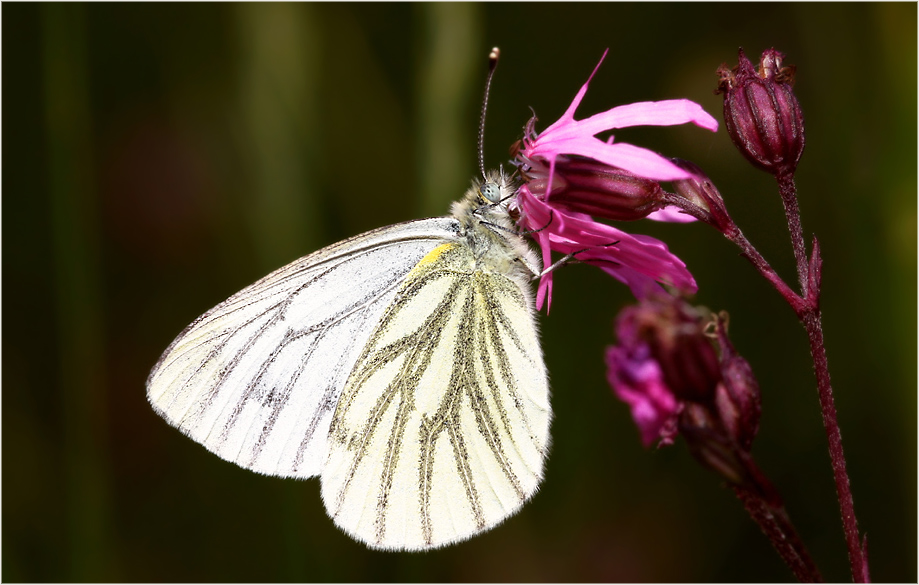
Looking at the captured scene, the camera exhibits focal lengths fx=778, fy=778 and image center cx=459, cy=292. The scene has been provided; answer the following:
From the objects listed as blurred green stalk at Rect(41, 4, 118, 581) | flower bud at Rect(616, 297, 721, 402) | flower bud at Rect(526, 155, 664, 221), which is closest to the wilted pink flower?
flower bud at Rect(616, 297, 721, 402)

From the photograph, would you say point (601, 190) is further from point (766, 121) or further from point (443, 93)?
point (443, 93)

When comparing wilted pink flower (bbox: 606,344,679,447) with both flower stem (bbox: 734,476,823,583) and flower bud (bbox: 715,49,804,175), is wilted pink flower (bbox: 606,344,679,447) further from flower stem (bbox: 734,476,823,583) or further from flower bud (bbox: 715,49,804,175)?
flower bud (bbox: 715,49,804,175)

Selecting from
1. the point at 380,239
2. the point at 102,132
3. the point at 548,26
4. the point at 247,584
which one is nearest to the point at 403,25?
the point at 548,26

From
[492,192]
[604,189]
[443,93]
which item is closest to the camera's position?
[604,189]

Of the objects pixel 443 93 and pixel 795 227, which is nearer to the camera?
pixel 795 227

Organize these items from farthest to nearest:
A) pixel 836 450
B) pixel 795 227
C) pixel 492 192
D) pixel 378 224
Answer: pixel 378 224 < pixel 492 192 < pixel 795 227 < pixel 836 450

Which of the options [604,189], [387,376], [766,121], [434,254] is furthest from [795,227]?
[387,376]
